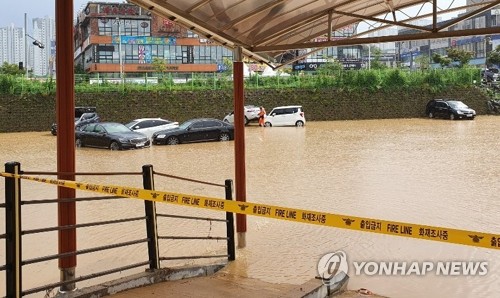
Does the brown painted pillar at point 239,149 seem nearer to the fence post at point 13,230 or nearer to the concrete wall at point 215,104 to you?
the fence post at point 13,230

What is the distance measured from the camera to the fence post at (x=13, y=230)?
3.63m

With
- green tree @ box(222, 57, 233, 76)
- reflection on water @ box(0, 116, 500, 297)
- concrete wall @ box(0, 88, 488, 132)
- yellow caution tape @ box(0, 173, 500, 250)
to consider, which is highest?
green tree @ box(222, 57, 233, 76)

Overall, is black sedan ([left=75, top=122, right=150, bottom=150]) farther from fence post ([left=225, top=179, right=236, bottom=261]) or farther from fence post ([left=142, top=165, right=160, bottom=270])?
fence post ([left=142, top=165, right=160, bottom=270])

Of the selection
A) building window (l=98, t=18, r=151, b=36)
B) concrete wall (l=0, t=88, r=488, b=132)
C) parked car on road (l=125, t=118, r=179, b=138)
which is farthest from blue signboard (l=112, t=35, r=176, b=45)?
parked car on road (l=125, t=118, r=179, b=138)

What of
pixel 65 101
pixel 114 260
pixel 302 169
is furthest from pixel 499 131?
pixel 65 101

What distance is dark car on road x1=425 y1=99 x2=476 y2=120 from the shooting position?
34938 millimetres

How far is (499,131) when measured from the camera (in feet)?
90.3

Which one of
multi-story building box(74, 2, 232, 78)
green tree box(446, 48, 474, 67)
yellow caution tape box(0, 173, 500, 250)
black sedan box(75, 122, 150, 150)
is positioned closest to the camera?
yellow caution tape box(0, 173, 500, 250)

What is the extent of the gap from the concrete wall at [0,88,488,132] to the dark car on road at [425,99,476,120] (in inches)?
67.5

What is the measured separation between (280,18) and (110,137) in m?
16.5

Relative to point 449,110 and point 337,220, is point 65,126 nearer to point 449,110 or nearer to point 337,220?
point 337,220

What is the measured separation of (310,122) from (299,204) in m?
26.5

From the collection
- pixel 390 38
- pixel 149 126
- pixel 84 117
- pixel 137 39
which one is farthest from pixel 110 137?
pixel 137 39

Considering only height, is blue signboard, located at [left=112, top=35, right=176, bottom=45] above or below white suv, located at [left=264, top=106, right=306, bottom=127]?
above
